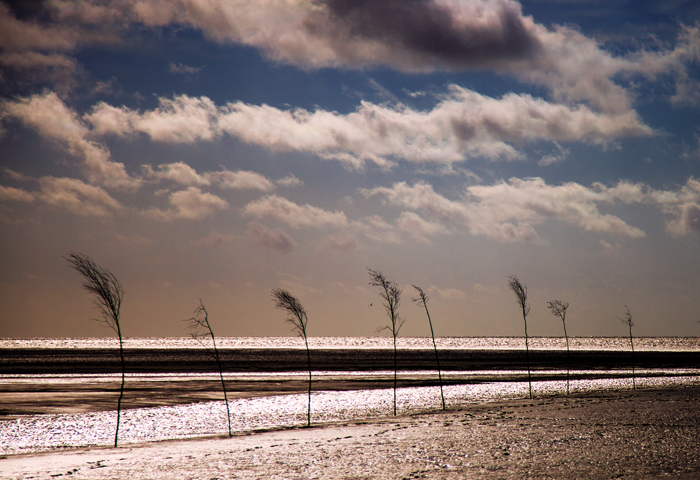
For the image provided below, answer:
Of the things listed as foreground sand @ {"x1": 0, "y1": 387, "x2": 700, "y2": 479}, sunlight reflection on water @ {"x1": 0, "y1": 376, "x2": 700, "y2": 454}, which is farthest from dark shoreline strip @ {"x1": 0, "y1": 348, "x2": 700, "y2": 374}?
foreground sand @ {"x1": 0, "y1": 387, "x2": 700, "y2": 479}

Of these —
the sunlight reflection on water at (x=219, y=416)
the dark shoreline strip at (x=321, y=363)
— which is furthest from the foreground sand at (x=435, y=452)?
the dark shoreline strip at (x=321, y=363)

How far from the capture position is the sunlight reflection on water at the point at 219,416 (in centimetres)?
1961

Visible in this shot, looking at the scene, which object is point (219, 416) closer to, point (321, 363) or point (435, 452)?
point (435, 452)

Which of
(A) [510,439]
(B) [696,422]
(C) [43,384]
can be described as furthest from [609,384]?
(C) [43,384]

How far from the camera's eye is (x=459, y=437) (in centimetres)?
1616

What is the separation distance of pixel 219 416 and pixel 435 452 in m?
12.9

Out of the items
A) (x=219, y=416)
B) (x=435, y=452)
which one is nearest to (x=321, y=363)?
(x=219, y=416)

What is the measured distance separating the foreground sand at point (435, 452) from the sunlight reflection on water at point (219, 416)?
2.74 m

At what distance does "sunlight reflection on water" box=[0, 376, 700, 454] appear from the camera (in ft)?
64.3

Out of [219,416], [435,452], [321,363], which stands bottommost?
[321,363]

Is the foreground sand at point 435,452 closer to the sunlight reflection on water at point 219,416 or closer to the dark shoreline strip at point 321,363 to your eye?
the sunlight reflection on water at point 219,416

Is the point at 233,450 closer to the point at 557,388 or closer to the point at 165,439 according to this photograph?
the point at 165,439

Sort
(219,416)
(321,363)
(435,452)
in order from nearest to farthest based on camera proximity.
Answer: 1. (435,452)
2. (219,416)
3. (321,363)

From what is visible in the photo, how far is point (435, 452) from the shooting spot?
14180 mm
